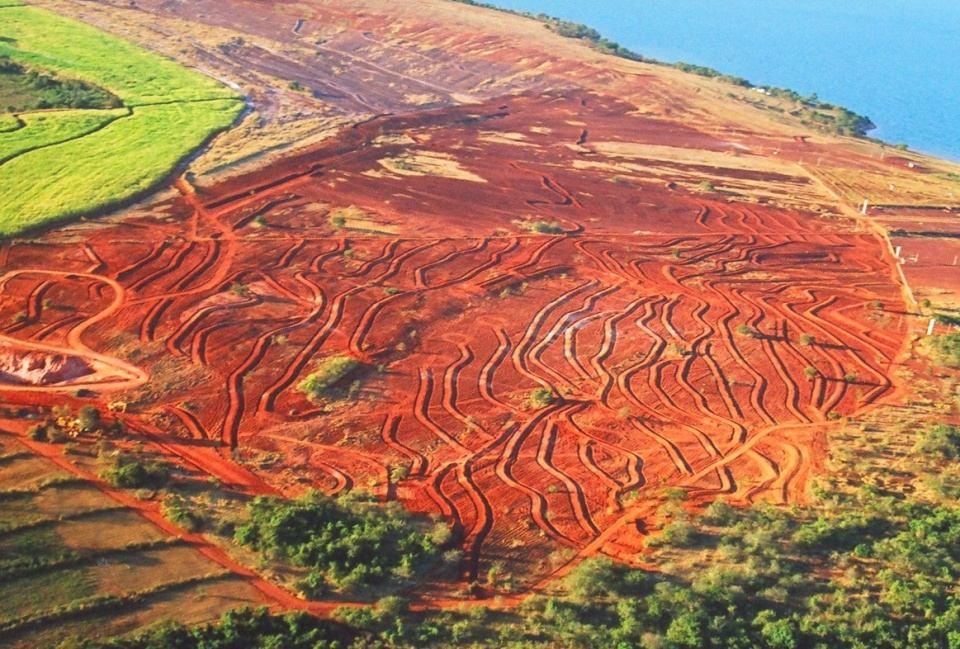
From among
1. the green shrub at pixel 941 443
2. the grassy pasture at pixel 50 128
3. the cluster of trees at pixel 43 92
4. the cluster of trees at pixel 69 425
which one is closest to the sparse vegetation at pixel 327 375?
the cluster of trees at pixel 69 425

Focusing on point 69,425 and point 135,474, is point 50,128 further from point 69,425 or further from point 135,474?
point 135,474

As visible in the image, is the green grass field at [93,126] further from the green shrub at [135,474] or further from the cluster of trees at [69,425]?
the green shrub at [135,474]

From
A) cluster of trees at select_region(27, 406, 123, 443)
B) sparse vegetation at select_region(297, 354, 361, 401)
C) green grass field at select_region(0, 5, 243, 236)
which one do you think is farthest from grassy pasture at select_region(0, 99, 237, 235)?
sparse vegetation at select_region(297, 354, 361, 401)

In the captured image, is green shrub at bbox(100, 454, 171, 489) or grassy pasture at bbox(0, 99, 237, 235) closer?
green shrub at bbox(100, 454, 171, 489)

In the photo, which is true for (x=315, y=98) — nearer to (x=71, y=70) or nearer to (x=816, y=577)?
(x=71, y=70)

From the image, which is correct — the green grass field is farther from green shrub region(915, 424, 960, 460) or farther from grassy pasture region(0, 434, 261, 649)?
green shrub region(915, 424, 960, 460)

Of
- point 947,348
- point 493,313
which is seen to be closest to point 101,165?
point 493,313

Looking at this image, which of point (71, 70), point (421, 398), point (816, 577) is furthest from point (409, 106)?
point (816, 577)
